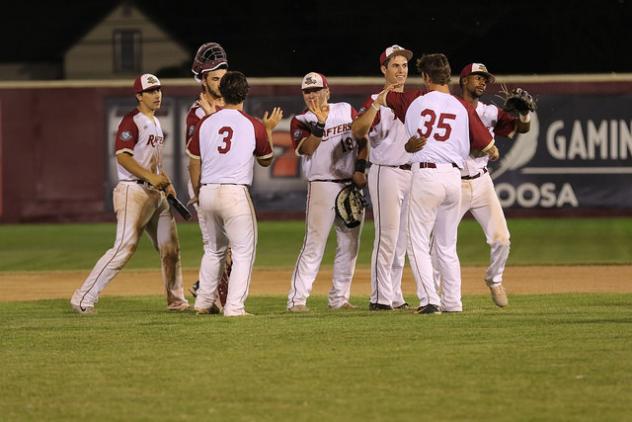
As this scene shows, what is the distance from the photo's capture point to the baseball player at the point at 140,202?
32.2 feet

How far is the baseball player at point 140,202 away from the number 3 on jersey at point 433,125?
2120 mm

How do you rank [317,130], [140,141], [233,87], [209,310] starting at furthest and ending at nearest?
[140,141] → [209,310] → [317,130] → [233,87]

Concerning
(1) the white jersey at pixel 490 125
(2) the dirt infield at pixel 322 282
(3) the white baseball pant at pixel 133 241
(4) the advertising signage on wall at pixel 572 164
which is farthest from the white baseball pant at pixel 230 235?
(4) the advertising signage on wall at pixel 572 164

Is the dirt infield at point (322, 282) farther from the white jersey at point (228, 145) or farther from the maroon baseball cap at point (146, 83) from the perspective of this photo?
the white jersey at point (228, 145)

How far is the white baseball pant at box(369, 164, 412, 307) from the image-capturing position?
970cm

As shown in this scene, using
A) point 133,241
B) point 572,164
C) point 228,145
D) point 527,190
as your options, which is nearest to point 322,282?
point 133,241

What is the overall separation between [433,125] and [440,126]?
0.16ft

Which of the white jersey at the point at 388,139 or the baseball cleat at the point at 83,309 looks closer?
the white jersey at the point at 388,139

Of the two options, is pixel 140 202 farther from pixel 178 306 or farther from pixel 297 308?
pixel 297 308

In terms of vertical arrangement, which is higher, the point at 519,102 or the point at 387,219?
the point at 519,102

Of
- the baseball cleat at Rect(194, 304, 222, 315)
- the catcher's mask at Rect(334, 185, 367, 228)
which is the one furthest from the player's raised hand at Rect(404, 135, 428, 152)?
the baseball cleat at Rect(194, 304, 222, 315)

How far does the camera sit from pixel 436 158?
29.1 ft

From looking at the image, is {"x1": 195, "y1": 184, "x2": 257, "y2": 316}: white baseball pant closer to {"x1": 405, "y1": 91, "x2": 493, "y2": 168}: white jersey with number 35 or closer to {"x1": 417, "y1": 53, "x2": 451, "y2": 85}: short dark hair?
{"x1": 405, "y1": 91, "x2": 493, "y2": 168}: white jersey with number 35

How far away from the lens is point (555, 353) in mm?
A: 7305
